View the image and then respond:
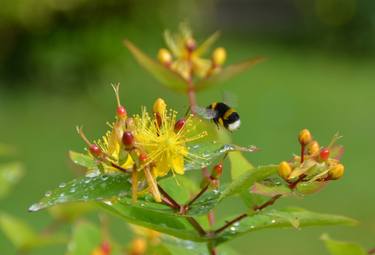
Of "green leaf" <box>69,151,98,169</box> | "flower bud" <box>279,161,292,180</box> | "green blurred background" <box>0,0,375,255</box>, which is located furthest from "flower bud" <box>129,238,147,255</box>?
"green blurred background" <box>0,0,375,255</box>

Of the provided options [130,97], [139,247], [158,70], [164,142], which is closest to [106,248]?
[139,247]

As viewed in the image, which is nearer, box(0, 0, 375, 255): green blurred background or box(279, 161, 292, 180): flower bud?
box(279, 161, 292, 180): flower bud

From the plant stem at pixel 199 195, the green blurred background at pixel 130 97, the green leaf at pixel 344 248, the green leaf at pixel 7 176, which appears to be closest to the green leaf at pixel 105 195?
the plant stem at pixel 199 195

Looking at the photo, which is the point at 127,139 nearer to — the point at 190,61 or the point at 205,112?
the point at 205,112

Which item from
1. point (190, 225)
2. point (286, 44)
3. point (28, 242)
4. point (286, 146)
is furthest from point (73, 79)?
point (190, 225)

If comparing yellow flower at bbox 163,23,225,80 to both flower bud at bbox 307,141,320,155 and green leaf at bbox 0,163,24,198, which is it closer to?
green leaf at bbox 0,163,24,198

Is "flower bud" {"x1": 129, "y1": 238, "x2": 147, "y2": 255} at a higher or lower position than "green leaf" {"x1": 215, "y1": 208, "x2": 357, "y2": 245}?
higher

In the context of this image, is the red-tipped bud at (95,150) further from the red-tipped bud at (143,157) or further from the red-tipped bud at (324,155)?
the red-tipped bud at (324,155)
